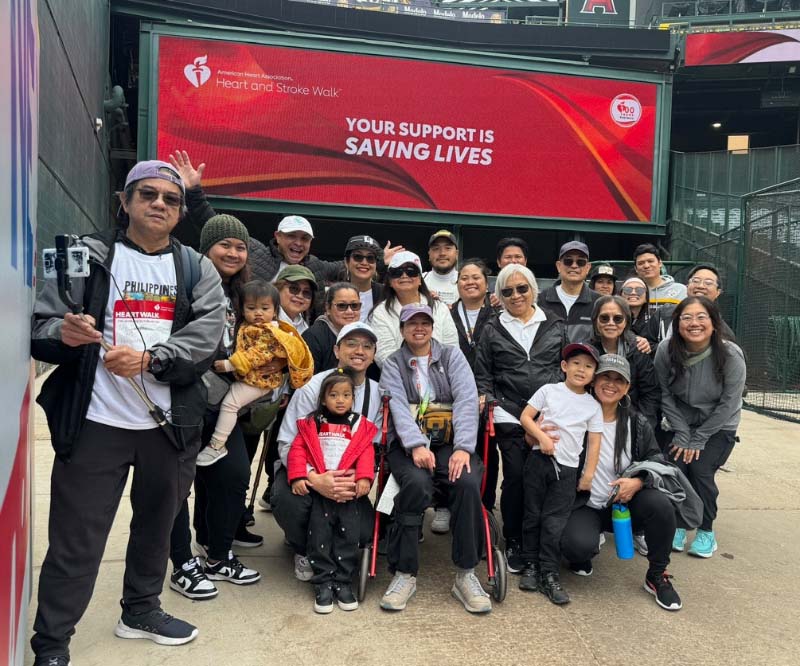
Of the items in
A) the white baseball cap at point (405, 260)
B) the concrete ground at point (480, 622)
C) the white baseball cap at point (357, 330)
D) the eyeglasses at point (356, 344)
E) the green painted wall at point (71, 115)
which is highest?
the green painted wall at point (71, 115)

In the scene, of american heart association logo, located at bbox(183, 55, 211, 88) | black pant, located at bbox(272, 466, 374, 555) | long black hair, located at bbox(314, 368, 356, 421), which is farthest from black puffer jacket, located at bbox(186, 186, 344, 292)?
american heart association logo, located at bbox(183, 55, 211, 88)

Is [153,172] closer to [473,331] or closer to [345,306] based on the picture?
[345,306]

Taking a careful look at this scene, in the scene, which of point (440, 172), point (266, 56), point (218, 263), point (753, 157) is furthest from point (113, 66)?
point (218, 263)

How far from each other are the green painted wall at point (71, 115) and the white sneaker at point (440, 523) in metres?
6.35

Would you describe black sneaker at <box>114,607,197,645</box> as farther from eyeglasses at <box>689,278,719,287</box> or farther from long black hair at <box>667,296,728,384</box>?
eyeglasses at <box>689,278,719,287</box>

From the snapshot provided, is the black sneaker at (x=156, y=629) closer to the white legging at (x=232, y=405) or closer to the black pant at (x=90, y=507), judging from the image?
the black pant at (x=90, y=507)

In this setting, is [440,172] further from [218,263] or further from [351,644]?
[351,644]

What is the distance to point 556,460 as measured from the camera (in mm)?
3758

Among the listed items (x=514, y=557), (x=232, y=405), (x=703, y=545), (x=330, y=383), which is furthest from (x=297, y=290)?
(x=703, y=545)

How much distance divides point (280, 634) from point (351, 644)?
0.35 m

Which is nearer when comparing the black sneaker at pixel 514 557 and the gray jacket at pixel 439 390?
the gray jacket at pixel 439 390

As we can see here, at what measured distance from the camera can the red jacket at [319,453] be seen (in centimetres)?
360

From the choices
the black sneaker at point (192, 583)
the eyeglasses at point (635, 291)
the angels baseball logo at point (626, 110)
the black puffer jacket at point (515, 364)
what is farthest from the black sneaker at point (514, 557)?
the angels baseball logo at point (626, 110)

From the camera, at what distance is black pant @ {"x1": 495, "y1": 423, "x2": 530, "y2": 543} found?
402cm
